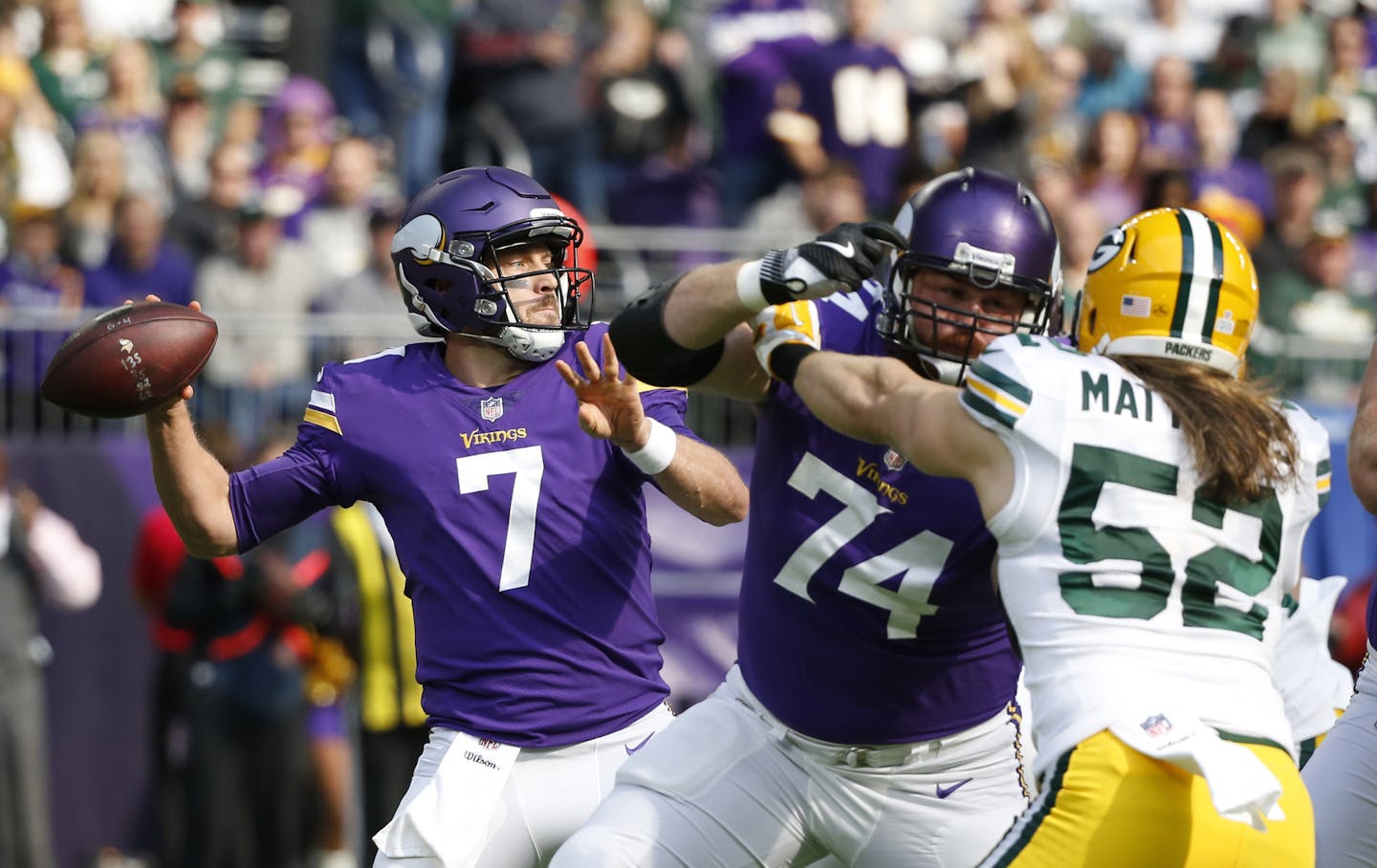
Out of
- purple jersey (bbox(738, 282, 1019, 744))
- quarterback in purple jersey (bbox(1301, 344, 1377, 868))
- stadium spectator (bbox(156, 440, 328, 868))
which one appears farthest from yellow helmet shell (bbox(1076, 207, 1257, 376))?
stadium spectator (bbox(156, 440, 328, 868))

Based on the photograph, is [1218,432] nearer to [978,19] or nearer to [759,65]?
[759,65]

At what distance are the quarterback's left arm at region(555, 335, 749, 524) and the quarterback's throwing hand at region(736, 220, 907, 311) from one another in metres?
0.34

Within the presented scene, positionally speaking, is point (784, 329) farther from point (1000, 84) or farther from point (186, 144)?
point (1000, 84)

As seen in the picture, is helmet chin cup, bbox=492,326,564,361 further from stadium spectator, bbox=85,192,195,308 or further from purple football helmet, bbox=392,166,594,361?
stadium spectator, bbox=85,192,195,308

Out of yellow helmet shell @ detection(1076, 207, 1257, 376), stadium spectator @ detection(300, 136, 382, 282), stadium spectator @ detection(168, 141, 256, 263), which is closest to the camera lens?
yellow helmet shell @ detection(1076, 207, 1257, 376)

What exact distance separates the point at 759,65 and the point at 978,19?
5.55 ft

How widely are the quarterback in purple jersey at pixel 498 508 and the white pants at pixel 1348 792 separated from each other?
1.43m

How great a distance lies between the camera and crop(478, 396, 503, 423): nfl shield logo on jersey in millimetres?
4359

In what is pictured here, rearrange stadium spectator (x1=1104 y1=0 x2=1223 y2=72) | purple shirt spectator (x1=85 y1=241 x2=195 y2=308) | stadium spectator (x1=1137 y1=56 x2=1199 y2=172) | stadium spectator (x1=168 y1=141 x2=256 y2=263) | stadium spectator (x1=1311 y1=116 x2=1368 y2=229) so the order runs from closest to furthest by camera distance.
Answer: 1. purple shirt spectator (x1=85 y1=241 x2=195 y2=308)
2. stadium spectator (x1=168 y1=141 x2=256 y2=263)
3. stadium spectator (x1=1311 y1=116 x2=1368 y2=229)
4. stadium spectator (x1=1137 y1=56 x2=1199 y2=172)
5. stadium spectator (x1=1104 y1=0 x2=1223 y2=72)

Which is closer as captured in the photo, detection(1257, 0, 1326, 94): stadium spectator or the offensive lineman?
the offensive lineman

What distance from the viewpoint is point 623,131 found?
35.0 feet

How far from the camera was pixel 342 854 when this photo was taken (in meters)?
8.95

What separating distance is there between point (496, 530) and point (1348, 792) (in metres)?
1.94

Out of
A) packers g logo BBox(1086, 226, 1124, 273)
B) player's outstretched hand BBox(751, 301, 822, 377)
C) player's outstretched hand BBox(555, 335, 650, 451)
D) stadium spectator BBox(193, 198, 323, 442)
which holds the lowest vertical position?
stadium spectator BBox(193, 198, 323, 442)
